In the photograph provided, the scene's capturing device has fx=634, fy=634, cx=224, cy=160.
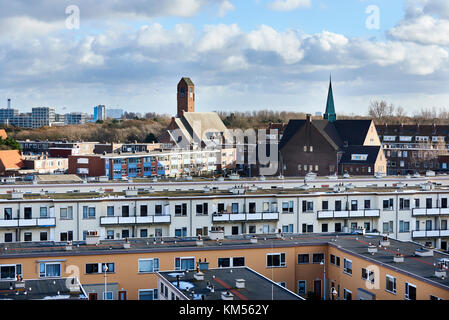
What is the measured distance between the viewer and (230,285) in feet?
40.0

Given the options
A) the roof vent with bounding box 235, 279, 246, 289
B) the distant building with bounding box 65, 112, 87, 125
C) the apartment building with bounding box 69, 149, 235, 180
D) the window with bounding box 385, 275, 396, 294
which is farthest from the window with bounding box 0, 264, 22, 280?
the distant building with bounding box 65, 112, 87, 125

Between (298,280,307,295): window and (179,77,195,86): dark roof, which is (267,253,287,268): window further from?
(179,77,195,86): dark roof

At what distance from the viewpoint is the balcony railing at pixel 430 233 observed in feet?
80.6

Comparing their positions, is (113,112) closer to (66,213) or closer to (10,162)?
(10,162)

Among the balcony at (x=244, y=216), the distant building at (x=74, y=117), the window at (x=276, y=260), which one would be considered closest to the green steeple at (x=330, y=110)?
the balcony at (x=244, y=216)

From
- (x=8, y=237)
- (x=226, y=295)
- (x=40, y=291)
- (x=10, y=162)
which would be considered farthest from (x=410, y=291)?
(x=10, y=162)

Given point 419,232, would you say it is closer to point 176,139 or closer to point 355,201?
point 355,201

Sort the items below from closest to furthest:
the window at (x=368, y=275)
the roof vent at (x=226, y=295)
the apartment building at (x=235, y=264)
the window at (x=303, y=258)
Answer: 1. the roof vent at (x=226, y=295)
2. the apartment building at (x=235, y=264)
3. the window at (x=368, y=275)
4. the window at (x=303, y=258)

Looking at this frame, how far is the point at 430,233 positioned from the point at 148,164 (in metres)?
30.8

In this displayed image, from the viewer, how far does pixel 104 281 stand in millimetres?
15266

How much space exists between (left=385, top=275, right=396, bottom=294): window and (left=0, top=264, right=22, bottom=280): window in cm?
839

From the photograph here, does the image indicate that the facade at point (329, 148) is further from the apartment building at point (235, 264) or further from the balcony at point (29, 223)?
the apartment building at point (235, 264)

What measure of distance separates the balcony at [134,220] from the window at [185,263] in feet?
21.8

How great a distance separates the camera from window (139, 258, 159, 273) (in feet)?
51.2
